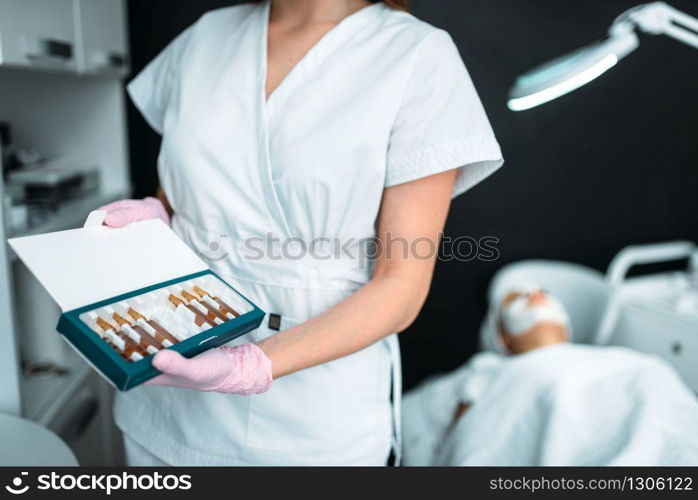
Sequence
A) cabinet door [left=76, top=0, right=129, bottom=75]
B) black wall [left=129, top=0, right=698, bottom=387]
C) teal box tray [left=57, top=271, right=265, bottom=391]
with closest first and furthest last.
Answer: teal box tray [left=57, top=271, right=265, bottom=391]
cabinet door [left=76, top=0, right=129, bottom=75]
black wall [left=129, top=0, right=698, bottom=387]

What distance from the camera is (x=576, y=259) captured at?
1739 mm

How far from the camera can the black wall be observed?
1.30 metres

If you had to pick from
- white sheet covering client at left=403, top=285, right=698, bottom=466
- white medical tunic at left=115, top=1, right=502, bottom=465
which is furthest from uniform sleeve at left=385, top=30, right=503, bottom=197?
white sheet covering client at left=403, top=285, right=698, bottom=466

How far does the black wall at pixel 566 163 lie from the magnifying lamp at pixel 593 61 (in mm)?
476

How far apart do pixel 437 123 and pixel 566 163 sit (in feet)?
3.26

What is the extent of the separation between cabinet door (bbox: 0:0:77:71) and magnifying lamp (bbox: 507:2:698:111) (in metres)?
0.67

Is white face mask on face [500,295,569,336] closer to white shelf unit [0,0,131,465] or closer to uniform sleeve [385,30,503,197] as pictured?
uniform sleeve [385,30,503,197]

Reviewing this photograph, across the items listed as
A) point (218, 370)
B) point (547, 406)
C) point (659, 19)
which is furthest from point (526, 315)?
point (218, 370)

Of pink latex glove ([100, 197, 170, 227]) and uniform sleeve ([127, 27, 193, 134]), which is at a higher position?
uniform sleeve ([127, 27, 193, 134])

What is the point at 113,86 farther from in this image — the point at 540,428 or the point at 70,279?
the point at 540,428

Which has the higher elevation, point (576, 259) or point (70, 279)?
point (70, 279)

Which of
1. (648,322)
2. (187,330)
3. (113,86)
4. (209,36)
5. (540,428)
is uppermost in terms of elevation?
(209,36)

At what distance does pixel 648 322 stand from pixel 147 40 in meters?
1.25
